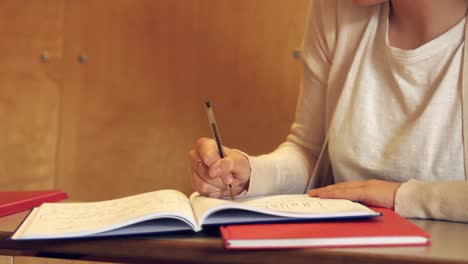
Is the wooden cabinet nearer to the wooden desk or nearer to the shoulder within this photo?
the shoulder

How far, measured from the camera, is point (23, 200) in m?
0.81

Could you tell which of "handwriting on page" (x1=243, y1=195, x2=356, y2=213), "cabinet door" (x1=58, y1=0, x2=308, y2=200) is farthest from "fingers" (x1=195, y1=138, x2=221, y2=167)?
"cabinet door" (x1=58, y1=0, x2=308, y2=200)

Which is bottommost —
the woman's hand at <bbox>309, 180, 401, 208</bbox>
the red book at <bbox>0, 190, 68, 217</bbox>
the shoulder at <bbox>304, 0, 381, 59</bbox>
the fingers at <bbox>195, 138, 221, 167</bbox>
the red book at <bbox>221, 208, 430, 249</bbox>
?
the red book at <bbox>0, 190, 68, 217</bbox>

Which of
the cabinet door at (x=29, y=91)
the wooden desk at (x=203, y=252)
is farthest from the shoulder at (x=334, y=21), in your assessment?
the cabinet door at (x=29, y=91)

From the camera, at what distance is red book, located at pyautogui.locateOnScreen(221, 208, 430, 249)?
1.64 ft

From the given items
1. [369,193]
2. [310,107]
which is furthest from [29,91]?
[369,193]

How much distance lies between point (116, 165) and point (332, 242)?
45.1 inches

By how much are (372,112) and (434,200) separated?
286 millimetres

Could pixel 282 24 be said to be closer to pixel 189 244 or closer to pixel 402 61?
pixel 402 61

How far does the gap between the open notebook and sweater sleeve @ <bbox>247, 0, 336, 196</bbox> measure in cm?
35

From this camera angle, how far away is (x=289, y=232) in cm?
53

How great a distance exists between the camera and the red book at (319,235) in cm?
50

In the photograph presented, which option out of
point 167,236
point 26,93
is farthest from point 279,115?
point 167,236

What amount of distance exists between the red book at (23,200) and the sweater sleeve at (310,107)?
1.22ft
